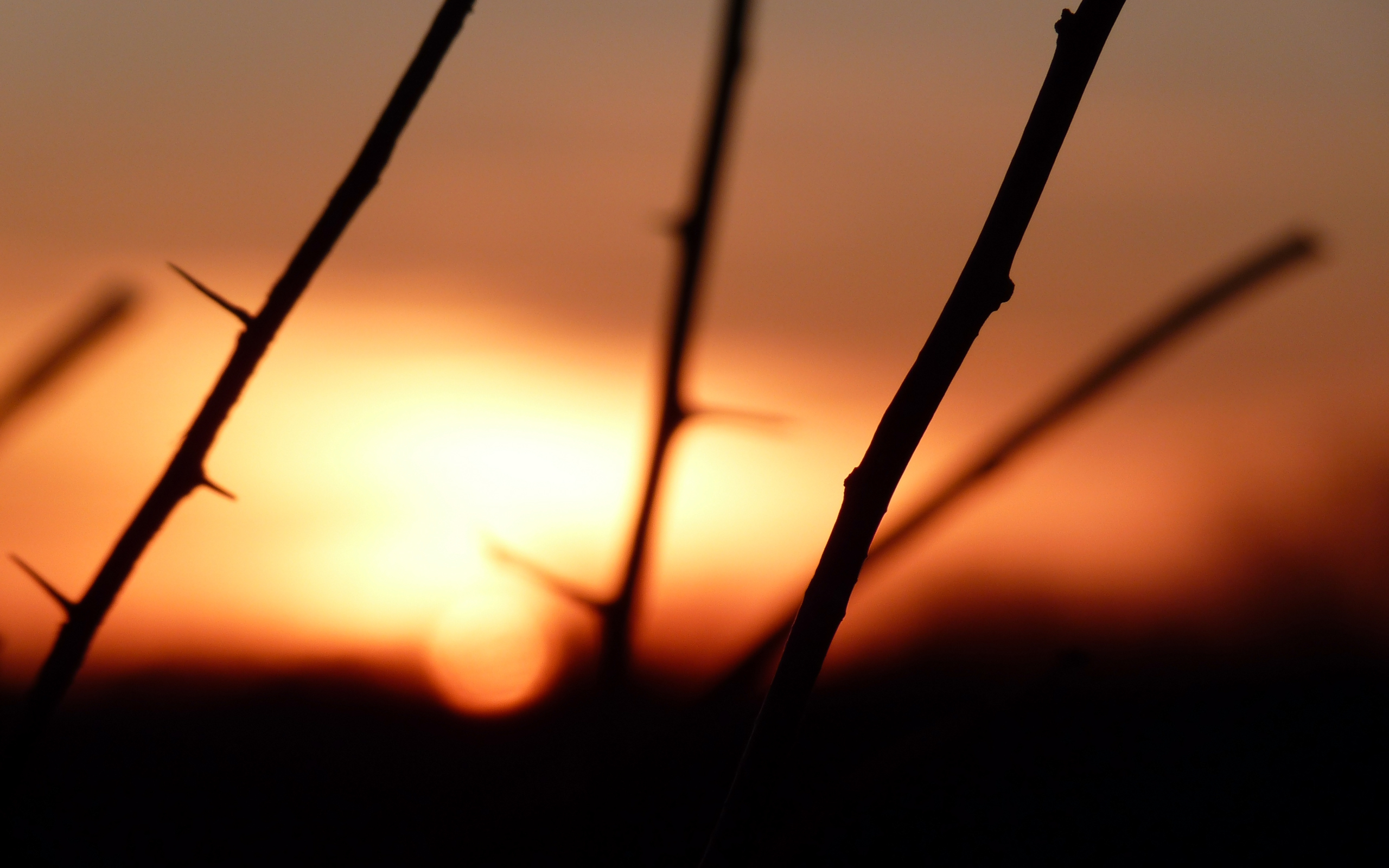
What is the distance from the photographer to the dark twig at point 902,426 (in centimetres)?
54

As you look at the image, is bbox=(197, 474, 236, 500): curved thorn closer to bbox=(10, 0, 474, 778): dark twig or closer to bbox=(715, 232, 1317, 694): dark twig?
bbox=(10, 0, 474, 778): dark twig

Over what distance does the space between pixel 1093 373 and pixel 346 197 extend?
23.4 inches

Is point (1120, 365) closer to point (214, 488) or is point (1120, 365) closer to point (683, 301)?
point (683, 301)

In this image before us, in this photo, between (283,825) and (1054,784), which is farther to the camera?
(1054,784)

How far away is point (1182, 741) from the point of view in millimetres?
7020

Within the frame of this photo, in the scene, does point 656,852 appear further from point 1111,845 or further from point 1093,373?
point 1111,845

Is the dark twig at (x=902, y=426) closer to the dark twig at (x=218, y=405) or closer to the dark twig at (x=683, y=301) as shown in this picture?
the dark twig at (x=683, y=301)

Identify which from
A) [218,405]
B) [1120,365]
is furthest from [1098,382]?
[218,405]

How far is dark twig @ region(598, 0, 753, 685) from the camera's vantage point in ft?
2.42

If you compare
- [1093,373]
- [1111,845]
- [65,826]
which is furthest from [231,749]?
[1093,373]

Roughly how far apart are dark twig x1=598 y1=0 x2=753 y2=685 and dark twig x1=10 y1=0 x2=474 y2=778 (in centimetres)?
21

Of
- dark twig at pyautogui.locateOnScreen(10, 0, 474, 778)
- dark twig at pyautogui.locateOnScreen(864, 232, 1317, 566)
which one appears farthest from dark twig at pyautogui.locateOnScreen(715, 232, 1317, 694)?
dark twig at pyautogui.locateOnScreen(10, 0, 474, 778)

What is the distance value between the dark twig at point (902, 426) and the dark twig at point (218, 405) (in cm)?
42

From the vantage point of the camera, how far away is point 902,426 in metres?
0.55
